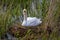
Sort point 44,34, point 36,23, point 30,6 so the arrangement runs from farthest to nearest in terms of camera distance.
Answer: point 30,6 < point 36,23 < point 44,34

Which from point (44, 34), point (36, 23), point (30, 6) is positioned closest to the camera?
point (44, 34)

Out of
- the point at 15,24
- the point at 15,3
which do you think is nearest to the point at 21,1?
the point at 15,3

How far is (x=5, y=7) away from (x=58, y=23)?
755 mm

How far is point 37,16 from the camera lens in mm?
3410

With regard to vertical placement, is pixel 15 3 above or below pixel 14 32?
above

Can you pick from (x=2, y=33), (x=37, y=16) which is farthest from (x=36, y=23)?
(x=2, y=33)

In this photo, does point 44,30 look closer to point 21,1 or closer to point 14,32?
point 14,32

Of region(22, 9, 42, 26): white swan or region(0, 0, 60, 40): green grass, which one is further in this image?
region(22, 9, 42, 26): white swan

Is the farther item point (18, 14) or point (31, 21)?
point (18, 14)

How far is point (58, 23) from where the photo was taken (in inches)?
122

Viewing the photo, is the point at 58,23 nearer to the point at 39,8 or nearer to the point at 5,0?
the point at 39,8

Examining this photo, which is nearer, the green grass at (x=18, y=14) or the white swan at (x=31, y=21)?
the green grass at (x=18, y=14)

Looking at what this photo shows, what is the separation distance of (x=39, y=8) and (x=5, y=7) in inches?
15.9

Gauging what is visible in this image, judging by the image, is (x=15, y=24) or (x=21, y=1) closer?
(x=15, y=24)
